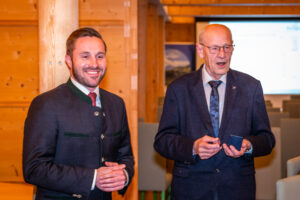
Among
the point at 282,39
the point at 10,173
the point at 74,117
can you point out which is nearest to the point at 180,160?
the point at 74,117

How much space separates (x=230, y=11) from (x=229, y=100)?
901 cm

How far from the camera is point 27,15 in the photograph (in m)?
4.17

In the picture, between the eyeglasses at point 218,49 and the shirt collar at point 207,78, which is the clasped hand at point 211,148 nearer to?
the shirt collar at point 207,78

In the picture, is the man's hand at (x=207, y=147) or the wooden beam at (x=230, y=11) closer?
the man's hand at (x=207, y=147)

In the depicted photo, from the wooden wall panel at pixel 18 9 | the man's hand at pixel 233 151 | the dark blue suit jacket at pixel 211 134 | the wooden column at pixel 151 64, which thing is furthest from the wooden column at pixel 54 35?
the wooden column at pixel 151 64

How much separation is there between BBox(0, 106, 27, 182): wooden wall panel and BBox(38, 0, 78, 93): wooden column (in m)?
1.84

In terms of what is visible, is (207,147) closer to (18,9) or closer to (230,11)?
(18,9)

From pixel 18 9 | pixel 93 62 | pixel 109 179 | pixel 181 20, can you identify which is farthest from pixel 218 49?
pixel 181 20

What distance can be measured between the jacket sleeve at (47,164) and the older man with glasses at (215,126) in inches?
26.5

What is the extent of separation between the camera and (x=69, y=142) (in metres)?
1.85

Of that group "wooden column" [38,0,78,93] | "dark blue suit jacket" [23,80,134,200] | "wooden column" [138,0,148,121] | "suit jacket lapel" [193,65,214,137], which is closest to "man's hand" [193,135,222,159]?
"suit jacket lapel" [193,65,214,137]

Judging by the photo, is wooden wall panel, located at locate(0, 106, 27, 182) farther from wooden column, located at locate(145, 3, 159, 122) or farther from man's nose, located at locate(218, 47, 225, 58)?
wooden column, located at locate(145, 3, 159, 122)

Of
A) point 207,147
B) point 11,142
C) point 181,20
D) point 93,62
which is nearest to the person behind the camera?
point 93,62

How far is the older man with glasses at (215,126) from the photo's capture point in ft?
7.28
